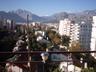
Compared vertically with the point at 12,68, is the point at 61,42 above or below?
below

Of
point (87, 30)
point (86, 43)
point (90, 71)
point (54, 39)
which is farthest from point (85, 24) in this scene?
point (90, 71)

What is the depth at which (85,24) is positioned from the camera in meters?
45.8

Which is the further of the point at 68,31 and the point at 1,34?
the point at 68,31

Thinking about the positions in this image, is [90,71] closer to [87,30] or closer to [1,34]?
[1,34]

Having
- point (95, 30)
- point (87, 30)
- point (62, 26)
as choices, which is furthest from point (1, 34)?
point (62, 26)

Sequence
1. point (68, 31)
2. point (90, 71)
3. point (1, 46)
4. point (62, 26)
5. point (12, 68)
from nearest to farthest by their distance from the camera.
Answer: point (12, 68), point (90, 71), point (1, 46), point (68, 31), point (62, 26)

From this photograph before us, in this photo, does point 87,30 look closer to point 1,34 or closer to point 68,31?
point 68,31

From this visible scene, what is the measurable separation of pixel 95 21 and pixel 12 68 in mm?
35589

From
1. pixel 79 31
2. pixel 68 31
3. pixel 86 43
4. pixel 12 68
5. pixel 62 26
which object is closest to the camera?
pixel 12 68

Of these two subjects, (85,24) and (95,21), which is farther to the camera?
(85,24)

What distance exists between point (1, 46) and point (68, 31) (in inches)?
1262

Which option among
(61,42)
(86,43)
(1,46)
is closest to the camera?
(1,46)

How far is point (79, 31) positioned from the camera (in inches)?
1784

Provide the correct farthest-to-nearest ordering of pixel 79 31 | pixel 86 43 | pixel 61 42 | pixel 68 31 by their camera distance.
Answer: pixel 68 31
pixel 79 31
pixel 86 43
pixel 61 42
